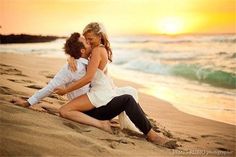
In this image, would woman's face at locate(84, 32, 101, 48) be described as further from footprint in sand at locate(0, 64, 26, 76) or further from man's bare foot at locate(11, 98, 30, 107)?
footprint in sand at locate(0, 64, 26, 76)

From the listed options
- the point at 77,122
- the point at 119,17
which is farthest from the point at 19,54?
the point at 77,122

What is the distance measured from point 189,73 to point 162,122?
1.90 m

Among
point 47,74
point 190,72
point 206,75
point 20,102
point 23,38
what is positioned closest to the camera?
point 20,102

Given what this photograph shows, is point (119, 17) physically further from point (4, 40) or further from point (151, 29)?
point (4, 40)

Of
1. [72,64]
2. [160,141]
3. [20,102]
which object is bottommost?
[160,141]

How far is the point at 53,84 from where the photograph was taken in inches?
122

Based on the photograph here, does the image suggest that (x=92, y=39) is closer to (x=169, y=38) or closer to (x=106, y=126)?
(x=106, y=126)

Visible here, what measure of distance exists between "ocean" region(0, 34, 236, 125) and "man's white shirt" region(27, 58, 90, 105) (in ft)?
2.23

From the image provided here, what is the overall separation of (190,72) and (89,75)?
2693 mm

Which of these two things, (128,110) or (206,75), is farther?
(206,75)

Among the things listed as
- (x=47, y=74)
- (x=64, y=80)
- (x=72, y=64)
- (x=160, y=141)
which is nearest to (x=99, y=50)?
(x=72, y=64)

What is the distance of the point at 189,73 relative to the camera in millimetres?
5488

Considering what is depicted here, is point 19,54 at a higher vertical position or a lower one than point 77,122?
higher

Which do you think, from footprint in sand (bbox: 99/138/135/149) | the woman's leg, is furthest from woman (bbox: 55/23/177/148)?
footprint in sand (bbox: 99/138/135/149)
